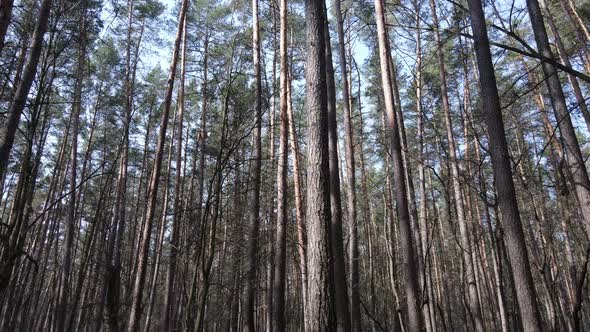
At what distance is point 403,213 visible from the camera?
6.68 m

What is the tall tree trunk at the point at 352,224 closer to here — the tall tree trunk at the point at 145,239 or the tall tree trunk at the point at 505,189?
the tall tree trunk at the point at 145,239

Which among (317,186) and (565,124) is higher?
(565,124)

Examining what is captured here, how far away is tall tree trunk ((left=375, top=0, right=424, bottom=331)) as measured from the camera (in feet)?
20.1

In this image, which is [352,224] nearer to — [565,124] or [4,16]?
[565,124]

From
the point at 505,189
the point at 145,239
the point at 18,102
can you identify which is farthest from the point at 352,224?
the point at 18,102

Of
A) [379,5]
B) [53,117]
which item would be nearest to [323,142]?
[379,5]

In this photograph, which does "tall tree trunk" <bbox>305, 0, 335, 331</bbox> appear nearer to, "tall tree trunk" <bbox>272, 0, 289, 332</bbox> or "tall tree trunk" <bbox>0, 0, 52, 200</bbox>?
"tall tree trunk" <bbox>0, 0, 52, 200</bbox>

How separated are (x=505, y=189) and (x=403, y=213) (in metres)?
2.99

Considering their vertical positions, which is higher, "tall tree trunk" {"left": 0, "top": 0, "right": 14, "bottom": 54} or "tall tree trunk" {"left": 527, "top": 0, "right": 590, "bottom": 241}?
"tall tree trunk" {"left": 527, "top": 0, "right": 590, "bottom": 241}

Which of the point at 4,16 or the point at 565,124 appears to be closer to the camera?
the point at 4,16

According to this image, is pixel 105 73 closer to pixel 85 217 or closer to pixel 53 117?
Result: pixel 53 117

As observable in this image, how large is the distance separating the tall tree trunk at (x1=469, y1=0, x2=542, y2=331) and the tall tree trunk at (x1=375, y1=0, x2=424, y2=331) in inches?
107

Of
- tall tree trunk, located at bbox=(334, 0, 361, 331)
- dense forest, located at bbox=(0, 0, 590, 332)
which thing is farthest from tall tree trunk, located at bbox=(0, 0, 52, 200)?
tall tree trunk, located at bbox=(334, 0, 361, 331)

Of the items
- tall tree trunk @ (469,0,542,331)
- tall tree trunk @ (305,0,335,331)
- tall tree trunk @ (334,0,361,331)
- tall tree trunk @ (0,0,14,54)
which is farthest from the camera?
tall tree trunk @ (334,0,361,331)
